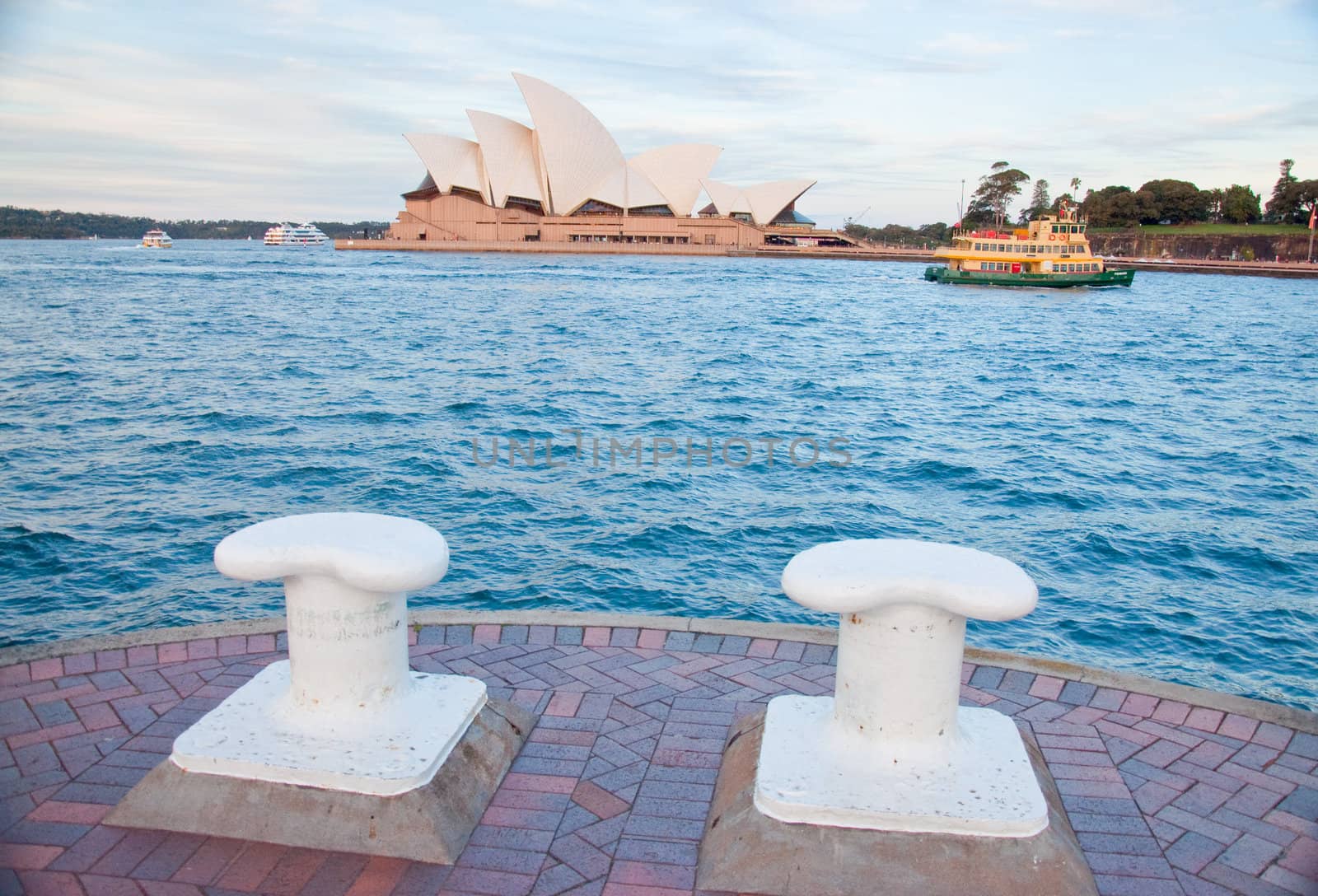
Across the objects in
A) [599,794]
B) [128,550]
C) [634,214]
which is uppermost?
[634,214]

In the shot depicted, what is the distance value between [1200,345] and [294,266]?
143ft

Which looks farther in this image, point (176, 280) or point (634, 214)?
point (634, 214)

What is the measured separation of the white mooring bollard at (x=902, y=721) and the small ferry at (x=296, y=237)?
280 ft

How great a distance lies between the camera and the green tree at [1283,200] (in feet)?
181

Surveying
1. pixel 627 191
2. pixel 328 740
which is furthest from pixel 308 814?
pixel 627 191

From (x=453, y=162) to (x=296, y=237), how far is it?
31.3m

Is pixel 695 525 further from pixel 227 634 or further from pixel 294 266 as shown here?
pixel 294 266

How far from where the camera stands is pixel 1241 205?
58188 mm

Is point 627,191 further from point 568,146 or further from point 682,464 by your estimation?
point 682,464

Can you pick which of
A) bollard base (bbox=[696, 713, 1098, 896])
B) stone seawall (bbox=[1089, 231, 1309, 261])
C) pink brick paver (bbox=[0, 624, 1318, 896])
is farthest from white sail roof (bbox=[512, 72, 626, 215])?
bollard base (bbox=[696, 713, 1098, 896])

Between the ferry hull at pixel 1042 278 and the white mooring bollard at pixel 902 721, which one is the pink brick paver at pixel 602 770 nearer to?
the white mooring bollard at pixel 902 721

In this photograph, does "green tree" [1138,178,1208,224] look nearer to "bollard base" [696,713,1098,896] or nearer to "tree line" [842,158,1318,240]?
"tree line" [842,158,1318,240]

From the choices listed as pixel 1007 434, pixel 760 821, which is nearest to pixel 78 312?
pixel 1007 434

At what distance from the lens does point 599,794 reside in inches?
99.1
